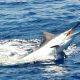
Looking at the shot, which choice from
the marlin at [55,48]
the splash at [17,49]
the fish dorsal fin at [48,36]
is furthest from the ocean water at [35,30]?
the fish dorsal fin at [48,36]

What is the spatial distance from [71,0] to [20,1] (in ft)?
14.2

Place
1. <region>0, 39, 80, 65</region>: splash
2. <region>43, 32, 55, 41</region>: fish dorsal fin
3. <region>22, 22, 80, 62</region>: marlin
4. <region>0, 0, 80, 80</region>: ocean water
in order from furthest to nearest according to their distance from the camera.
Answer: <region>43, 32, 55, 41</region>: fish dorsal fin → <region>22, 22, 80, 62</region>: marlin → <region>0, 39, 80, 65</region>: splash → <region>0, 0, 80, 80</region>: ocean water

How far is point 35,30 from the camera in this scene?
27531 mm

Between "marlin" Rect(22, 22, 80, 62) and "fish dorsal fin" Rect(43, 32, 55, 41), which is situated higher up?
"fish dorsal fin" Rect(43, 32, 55, 41)

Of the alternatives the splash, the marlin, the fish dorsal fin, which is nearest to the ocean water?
the splash

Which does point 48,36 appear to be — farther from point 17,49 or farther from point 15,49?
point 15,49

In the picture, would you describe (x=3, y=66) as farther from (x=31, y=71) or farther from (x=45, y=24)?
(x=45, y=24)

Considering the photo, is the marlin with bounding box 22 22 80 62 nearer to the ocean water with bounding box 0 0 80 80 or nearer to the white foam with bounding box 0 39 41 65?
the ocean water with bounding box 0 0 80 80

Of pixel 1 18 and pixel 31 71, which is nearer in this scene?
pixel 31 71

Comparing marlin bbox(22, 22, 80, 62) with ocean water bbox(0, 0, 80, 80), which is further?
marlin bbox(22, 22, 80, 62)

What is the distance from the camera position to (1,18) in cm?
3022

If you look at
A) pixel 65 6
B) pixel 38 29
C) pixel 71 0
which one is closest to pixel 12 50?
pixel 38 29

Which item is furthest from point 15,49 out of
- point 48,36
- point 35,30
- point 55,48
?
point 35,30

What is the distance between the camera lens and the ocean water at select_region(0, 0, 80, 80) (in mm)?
21000
